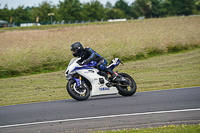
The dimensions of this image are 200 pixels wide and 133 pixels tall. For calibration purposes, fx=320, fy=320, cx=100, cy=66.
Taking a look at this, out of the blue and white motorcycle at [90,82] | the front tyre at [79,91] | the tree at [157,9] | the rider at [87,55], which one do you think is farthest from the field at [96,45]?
the tree at [157,9]

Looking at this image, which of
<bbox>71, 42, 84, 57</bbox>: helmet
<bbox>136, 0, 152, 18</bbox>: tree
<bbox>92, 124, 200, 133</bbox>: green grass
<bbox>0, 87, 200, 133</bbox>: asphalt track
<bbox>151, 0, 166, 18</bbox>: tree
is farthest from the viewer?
<bbox>136, 0, 152, 18</bbox>: tree

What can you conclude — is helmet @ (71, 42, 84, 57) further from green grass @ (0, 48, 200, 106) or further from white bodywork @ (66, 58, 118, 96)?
green grass @ (0, 48, 200, 106)

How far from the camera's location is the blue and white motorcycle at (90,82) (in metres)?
9.54

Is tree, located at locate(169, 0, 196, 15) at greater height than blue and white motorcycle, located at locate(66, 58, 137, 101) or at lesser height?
greater

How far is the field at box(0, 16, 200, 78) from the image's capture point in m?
20.8

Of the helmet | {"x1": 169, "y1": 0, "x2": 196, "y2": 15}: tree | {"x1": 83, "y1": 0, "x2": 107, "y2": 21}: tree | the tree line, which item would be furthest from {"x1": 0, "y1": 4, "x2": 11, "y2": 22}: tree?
the helmet

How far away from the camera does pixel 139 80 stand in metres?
15.0

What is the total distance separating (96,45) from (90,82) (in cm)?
1480

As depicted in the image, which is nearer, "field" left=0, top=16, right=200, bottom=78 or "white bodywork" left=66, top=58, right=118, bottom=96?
"white bodywork" left=66, top=58, right=118, bottom=96

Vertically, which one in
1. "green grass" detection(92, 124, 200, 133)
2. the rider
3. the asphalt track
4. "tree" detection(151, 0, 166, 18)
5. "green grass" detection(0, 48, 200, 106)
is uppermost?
"tree" detection(151, 0, 166, 18)

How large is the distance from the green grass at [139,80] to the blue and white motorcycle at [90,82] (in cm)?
200

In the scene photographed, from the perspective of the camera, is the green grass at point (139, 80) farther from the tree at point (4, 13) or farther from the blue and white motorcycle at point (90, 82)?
the tree at point (4, 13)

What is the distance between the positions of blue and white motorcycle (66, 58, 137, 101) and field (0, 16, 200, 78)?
35.7ft

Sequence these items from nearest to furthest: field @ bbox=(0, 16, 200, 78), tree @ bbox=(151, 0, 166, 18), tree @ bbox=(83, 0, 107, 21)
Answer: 1. field @ bbox=(0, 16, 200, 78)
2. tree @ bbox=(83, 0, 107, 21)
3. tree @ bbox=(151, 0, 166, 18)
